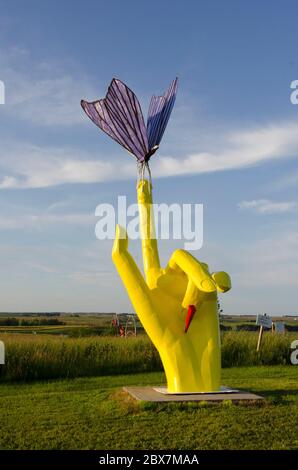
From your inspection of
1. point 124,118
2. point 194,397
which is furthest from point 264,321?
point 124,118

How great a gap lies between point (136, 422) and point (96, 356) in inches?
278

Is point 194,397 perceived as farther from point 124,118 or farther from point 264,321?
point 264,321

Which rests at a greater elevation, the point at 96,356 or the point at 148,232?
the point at 148,232

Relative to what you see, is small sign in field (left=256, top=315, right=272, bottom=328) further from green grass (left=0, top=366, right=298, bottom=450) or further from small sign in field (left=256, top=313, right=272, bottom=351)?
green grass (left=0, top=366, right=298, bottom=450)

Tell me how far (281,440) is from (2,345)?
8.40 meters

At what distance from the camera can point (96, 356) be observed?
1415cm

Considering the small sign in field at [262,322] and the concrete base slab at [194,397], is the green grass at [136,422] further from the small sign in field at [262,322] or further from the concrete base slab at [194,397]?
the small sign in field at [262,322]

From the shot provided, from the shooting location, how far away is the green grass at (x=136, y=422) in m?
6.40

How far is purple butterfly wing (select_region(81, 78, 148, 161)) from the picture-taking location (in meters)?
9.24

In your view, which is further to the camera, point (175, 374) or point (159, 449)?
point (175, 374)

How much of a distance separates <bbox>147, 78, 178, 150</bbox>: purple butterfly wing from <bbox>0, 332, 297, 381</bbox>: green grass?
6.32 m
